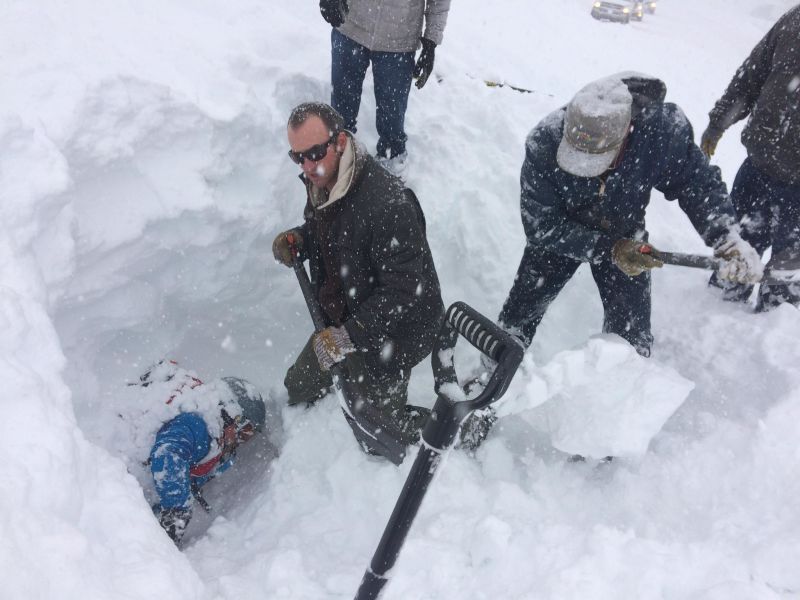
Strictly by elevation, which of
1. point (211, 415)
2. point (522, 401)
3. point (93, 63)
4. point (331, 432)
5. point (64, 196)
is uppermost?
point (93, 63)

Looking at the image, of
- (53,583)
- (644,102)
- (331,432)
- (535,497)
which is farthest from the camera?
(331,432)

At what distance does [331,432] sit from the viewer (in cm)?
346

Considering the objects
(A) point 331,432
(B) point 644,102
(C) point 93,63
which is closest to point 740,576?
(B) point 644,102

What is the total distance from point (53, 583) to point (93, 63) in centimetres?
271

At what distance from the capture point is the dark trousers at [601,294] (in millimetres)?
3039

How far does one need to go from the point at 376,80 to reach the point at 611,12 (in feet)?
50.5

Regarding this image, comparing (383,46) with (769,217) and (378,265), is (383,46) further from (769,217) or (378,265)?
(769,217)

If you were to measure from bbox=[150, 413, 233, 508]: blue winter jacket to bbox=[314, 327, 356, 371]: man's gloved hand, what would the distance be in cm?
83

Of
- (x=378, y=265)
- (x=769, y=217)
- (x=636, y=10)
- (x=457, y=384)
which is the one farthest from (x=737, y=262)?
(x=636, y=10)

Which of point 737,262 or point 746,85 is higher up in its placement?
point 746,85

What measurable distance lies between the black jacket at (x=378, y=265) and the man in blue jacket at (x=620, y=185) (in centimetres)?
67

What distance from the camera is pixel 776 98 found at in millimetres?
2984

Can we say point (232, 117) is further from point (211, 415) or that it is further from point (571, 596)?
point (571, 596)

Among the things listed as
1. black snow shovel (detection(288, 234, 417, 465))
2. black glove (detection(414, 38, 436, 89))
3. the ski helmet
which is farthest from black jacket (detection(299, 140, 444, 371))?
black glove (detection(414, 38, 436, 89))
